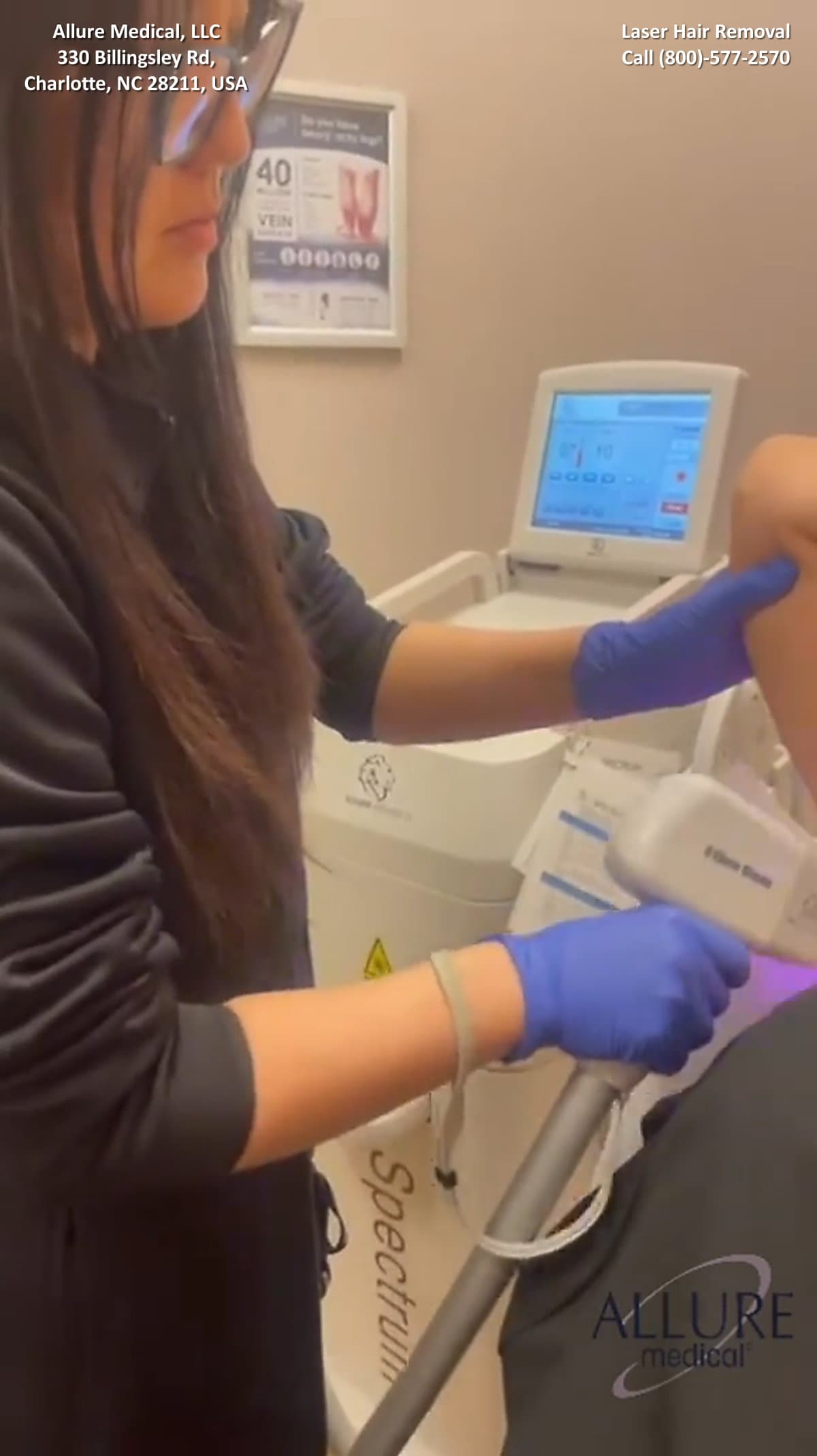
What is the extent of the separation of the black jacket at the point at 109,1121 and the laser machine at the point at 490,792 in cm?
32

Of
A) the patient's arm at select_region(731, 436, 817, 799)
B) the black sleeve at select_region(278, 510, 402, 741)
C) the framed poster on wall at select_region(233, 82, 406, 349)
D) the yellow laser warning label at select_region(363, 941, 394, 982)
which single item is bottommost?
the yellow laser warning label at select_region(363, 941, 394, 982)

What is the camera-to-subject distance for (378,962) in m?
1.27

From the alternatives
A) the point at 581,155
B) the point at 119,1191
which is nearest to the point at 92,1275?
the point at 119,1191

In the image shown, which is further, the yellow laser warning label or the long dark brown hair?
the yellow laser warning label

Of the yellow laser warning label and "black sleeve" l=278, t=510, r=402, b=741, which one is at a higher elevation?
"black sleeve" l=278, t=510, r=402, b=741

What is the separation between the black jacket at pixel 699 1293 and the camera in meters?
0.63

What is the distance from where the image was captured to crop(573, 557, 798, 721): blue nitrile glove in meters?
0.90

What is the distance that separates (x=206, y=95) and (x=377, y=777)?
27.3 inches

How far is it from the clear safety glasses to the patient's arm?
0.35 meters

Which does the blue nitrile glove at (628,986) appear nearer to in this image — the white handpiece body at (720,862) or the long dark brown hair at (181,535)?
the white handpiece body at (720,862)

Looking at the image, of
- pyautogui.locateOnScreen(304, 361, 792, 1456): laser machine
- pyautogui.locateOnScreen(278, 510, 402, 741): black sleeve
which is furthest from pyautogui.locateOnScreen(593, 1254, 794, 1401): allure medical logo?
pyautogui.locateOnScreen(278, 510, 402, 741): black sleeve

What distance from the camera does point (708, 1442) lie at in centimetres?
63

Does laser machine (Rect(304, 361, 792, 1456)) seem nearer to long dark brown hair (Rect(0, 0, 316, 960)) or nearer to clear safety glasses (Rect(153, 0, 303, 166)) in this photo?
long dark brown hair (Rect(0, 0, 316, 960))

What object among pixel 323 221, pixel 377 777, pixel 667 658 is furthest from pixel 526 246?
pixel 667 658
